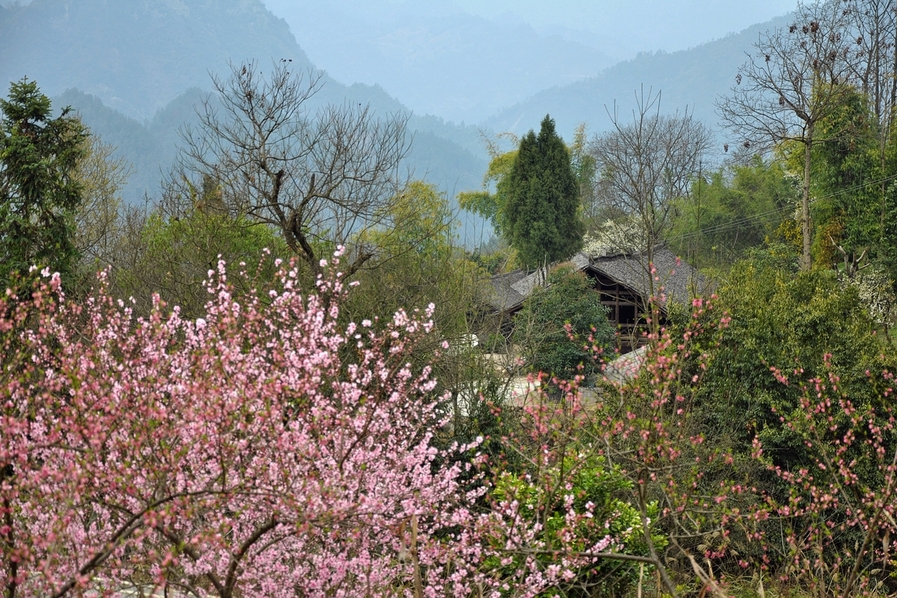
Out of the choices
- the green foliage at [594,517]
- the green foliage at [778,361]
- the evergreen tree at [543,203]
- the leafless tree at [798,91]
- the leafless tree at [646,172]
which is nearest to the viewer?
the green foliage at [594,517]

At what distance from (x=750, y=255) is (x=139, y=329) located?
2455 cm

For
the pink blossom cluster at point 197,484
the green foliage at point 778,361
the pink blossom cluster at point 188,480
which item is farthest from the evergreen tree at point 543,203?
the pink blossom cluster at point 188,480

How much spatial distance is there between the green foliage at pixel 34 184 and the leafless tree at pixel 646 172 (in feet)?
30.8

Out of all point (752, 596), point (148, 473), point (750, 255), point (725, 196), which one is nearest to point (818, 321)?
point (752, 596)

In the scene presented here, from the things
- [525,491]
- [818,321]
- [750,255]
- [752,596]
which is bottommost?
[752,596]

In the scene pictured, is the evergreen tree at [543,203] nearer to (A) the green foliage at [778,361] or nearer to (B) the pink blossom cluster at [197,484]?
(A) the green foliage at [778,361]

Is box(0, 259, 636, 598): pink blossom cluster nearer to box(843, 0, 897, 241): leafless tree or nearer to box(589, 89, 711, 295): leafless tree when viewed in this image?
box(589, 89, 711, 295): leafless tree

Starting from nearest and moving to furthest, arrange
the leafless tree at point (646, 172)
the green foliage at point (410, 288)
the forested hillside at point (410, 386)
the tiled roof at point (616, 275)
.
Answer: the forested hillside at point (410, 386)
the green foliage at point (410, 288)
the leafless tree at point (646, 172)
the tiled roof at point (616, 275)

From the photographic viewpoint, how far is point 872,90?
25469mm

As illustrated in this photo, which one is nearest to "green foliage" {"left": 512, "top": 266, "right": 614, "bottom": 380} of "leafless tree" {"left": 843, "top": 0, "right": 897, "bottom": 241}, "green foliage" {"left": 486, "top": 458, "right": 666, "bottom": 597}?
"leafless tree" {"left": 843, "top": 0, "right": 897, "bottom": 241}

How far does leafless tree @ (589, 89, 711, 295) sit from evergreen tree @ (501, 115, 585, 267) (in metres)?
1.91

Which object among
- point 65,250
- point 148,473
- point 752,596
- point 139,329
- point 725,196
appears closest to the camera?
point 148,473

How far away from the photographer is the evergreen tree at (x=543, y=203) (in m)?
31.3

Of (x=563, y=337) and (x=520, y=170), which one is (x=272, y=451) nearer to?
(x=563, y=337)
